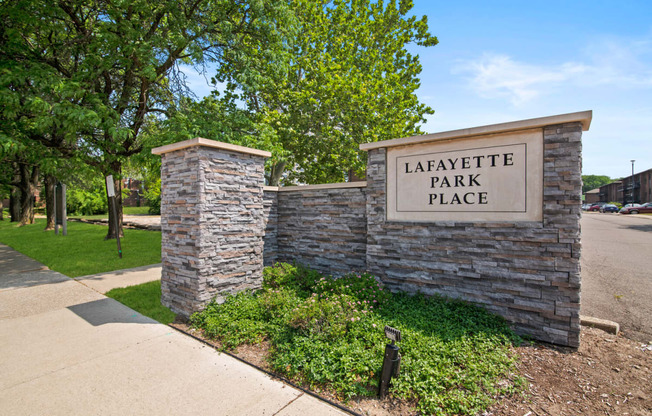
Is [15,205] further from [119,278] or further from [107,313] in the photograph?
[107,313]

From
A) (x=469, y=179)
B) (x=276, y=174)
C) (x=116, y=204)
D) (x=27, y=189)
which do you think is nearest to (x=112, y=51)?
(x=116, y=204)

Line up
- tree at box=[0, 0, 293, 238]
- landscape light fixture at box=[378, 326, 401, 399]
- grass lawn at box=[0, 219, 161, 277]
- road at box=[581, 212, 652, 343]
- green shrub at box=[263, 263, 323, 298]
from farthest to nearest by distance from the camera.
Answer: grass lawn at box=[0, 219, 161, 277] → tree at box=[0, 0, 293, 238] → green shrub at box=[263, 263, 323, 298] → road at box=[581, 212, 652, 343] → landscape light fixture at box=[378, 326, 401, 399]

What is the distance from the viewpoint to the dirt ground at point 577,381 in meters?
2.80

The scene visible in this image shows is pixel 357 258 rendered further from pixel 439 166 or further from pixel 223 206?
pixel 223 206

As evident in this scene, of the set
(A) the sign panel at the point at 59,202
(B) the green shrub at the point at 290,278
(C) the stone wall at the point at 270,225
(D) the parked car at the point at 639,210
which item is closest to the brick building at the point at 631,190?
(D) the parked car at the point at 639,210

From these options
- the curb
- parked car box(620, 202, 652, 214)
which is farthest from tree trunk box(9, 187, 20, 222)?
parked car box(620, 202, 652, 214)

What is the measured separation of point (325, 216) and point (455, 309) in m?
3.06

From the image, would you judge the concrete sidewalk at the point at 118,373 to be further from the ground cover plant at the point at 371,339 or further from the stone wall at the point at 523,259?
the stone wall at the point at 523,259

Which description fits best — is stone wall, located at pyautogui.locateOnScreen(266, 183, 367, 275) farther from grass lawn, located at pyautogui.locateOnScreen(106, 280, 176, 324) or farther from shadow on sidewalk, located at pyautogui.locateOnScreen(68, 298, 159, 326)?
shadow on sidewalk, located at pyautogui.locateOnScreen(68, 298, 159, 326)

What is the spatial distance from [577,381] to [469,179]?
9.01ft

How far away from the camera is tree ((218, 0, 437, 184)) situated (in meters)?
12.3

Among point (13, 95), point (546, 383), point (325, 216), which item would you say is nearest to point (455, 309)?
point (546, 383)

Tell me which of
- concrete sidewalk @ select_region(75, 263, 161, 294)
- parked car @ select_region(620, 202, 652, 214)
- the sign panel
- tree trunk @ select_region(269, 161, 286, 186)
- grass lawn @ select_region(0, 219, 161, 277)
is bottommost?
A: concrete sidewalk @ select_region(75, 263, 161, 294)

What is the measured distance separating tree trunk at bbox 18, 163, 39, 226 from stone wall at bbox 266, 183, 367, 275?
75.7 feet
